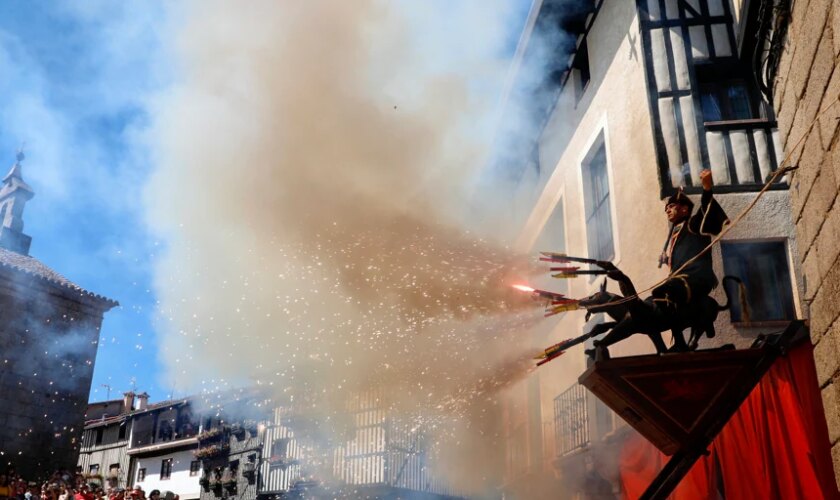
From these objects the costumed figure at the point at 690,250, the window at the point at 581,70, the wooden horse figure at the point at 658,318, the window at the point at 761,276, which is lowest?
the wooden horse figure at the point at 658,318

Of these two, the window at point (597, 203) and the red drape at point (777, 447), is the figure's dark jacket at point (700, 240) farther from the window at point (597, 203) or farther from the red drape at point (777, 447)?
the window at point (597, 203)

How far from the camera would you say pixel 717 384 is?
3975mm

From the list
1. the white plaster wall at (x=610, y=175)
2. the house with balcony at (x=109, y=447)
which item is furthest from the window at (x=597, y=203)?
the house with balcony at (x=109, y=447)

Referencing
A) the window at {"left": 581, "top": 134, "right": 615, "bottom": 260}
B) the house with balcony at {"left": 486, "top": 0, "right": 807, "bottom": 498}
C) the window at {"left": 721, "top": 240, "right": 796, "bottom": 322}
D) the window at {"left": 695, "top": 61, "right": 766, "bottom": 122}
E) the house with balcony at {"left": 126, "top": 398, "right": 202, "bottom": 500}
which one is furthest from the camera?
the house with balcony at {"left": 126, "top": 398, "right": 202, "bottom": 500}

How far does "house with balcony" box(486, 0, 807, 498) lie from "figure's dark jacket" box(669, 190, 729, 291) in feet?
1.29

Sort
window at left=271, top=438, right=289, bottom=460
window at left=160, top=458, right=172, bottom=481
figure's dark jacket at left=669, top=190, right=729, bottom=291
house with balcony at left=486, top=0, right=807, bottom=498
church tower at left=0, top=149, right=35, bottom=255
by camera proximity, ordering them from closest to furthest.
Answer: figure's dark jacket at left=669, top=190, right=729, bottom=291 → house with balcony at left=486, top=0, right=807, bottom=498 → window at left=271, top=438, right=289, bottom=460 → church tower at left=0, top=149, right=35, bottom=255 → window at left=160, top=458, right=172, bottom=481

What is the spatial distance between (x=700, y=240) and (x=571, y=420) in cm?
519

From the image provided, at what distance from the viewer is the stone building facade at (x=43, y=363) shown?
1719cm

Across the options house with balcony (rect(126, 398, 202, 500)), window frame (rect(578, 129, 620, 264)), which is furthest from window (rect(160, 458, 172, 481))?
window frame (rect(578, 129, 620, 264))

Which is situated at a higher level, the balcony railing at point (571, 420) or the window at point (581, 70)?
the window at point (581, 70)

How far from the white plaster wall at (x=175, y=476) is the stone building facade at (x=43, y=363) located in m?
9.72

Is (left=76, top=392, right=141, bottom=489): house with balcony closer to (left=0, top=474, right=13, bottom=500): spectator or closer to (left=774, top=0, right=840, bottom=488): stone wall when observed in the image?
(left=0, top=474, right=13, bottom=500): spectator

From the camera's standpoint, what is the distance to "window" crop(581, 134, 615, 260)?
8656 millimetres

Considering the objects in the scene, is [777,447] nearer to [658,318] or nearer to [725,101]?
[658,318]
